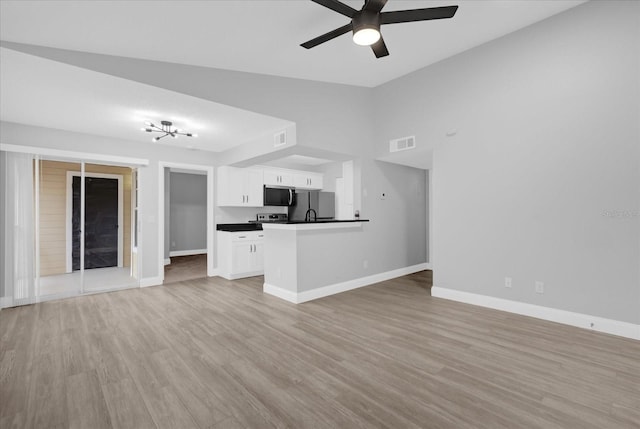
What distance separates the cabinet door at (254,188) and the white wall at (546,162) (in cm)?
361

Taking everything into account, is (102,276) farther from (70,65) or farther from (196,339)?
(70,65)

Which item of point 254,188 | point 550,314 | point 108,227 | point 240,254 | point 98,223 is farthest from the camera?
point 254,188

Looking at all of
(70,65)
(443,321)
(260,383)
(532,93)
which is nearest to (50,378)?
(260,383)

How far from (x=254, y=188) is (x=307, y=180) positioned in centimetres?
150

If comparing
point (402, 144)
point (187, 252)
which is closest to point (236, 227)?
point (402, 144)

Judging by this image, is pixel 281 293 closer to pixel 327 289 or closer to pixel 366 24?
pixel 327 289

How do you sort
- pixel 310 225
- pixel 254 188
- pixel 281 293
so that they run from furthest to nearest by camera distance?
1. pixel 254 188
2. pixel 281 293
3. pixel 310 225

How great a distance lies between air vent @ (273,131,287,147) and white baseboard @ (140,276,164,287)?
326 centimetres

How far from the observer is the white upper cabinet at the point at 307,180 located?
7141mm

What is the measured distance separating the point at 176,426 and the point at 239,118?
3476 millimetres

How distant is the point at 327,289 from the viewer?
4438mm

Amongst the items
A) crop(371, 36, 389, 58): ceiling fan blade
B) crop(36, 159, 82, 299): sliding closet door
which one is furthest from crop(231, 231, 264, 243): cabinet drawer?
crop(371, 36, 389, 58): ceiling fan blade

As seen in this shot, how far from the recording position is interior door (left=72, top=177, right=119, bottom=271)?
4.91 metres

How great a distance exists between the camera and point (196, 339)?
2.90 meters
